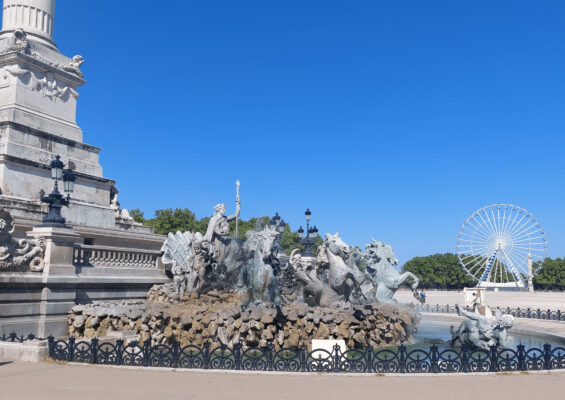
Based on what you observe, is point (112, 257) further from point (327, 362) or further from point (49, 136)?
point (327, 362)

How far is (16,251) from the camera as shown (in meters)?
13.7

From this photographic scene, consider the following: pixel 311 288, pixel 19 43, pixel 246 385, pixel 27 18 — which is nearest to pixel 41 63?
pixel 19 43

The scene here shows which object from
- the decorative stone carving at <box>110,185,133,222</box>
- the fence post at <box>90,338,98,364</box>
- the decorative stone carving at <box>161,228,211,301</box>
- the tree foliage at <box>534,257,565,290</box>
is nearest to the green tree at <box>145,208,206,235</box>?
the decorative stone carving at <box>110,185,133,222</box>

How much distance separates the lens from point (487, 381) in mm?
8500

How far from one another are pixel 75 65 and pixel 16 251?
1285 cm

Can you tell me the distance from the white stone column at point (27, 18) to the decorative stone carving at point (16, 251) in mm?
12452

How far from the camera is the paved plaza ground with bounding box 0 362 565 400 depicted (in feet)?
23.8

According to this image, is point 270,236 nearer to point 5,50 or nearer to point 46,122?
point 46,122

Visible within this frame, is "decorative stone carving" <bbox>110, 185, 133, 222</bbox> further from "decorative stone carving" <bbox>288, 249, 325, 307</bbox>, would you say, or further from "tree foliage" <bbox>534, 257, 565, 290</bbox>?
"tree foliage" <bbox>534, 257, 565, 290</bbox>

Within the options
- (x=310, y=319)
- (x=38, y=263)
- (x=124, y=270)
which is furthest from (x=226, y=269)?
(x=38, y=263)

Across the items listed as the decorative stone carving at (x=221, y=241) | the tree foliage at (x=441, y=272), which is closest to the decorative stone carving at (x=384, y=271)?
the decorative stone carving at (x=221, y=241)

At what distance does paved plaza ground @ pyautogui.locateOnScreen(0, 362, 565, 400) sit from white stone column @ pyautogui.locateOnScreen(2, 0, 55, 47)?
18007 millimetres

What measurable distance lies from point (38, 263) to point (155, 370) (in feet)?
22.4

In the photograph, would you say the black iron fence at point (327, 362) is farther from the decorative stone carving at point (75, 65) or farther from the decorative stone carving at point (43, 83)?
the decorative stone carving at point (75, 65)
